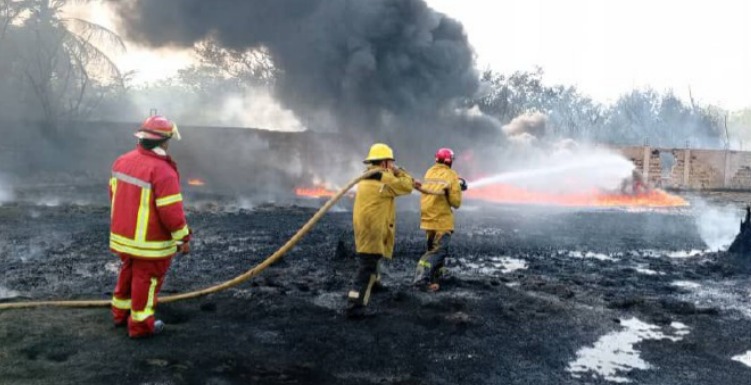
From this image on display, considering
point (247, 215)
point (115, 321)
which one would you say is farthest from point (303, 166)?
point (115, 321)

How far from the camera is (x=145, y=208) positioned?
4.77m

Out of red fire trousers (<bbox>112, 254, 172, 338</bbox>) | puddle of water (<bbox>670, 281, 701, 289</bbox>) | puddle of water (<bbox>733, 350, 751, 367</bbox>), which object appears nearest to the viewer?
red fire trousers (<bbox>112, 254, 172, 338</bbox>)

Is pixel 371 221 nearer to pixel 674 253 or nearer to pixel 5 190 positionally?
pixel 674 253

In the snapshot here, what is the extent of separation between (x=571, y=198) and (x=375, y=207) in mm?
17734

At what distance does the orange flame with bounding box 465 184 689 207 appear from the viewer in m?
21.4

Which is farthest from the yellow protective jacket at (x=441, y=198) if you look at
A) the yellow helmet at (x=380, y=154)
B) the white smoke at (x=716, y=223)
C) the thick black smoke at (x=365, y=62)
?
the thick black smoke at (x=365, y=62)

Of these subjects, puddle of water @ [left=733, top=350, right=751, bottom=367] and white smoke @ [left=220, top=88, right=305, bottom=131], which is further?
white smoke @ [left=220, top=88, right=305, bottom=131]

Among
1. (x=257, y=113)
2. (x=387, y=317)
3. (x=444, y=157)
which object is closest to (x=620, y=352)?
(x=387, y=317)

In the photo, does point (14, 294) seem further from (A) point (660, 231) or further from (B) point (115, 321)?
(A) point (660, 231)

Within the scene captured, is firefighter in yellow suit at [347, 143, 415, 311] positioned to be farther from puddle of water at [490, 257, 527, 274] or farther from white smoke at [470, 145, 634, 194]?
white smoke at [470, 145, 634, 194]

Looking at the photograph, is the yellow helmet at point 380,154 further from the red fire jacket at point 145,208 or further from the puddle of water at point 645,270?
the puddle of water at point 645,270

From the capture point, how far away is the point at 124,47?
27.5m

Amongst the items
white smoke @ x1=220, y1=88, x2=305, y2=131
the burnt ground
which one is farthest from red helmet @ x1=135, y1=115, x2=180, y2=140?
white smoke @ x1=220, y1=88, x2=305, y2=131

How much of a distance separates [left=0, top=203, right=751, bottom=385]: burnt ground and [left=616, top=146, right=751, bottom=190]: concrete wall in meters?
18.6
